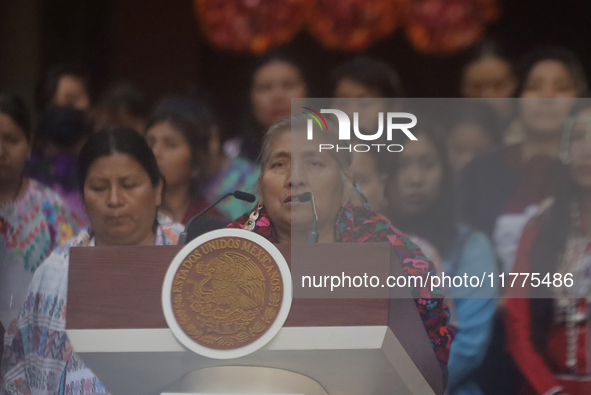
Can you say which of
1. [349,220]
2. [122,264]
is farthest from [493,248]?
[122,264]

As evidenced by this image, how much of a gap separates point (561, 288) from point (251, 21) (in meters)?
1.72

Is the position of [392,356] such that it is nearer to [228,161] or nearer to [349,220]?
[349,220]

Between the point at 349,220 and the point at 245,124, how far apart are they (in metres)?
0.91

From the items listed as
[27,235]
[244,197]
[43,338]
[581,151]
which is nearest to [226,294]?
[244,197]

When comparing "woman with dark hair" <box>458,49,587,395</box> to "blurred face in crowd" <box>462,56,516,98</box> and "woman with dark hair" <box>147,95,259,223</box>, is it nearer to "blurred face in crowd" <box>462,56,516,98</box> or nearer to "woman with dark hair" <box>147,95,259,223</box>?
"blurred face in crowd" <box>462,56,516,98</box>

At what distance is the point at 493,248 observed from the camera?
107 inches

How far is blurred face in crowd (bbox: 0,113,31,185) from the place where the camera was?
2.90m

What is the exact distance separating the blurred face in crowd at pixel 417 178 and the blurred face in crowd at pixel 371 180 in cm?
5

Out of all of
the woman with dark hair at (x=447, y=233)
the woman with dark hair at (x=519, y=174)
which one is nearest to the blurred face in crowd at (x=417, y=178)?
the woman with dark hair at (x=447, y=233)

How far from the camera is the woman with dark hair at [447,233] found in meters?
2.68

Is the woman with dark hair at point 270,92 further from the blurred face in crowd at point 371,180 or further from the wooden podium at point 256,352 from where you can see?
the wooden podium at point 256,352

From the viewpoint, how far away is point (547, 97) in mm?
2820

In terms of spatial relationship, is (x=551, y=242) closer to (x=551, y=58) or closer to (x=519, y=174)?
(x=519, y=174)

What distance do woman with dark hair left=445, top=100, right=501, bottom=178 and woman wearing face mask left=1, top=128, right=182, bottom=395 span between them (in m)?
1.19
